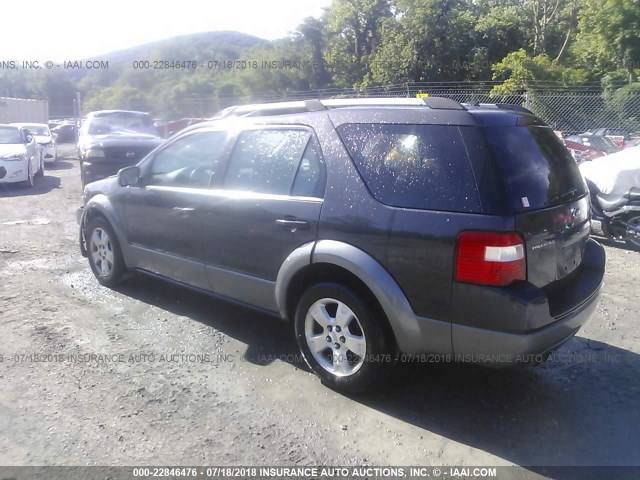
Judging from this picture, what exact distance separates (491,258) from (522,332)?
0.42 metres

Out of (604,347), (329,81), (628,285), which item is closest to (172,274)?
(604,347)

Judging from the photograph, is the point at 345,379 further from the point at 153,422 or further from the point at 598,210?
the point at 598,210

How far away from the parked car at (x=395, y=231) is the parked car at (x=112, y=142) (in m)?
7.54

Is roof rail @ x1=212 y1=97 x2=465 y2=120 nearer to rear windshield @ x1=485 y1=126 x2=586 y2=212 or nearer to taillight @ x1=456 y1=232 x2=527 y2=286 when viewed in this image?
rear windshield @ x1=485 y1=126 x2=586 y2=212

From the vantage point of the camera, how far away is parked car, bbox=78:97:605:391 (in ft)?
10.5

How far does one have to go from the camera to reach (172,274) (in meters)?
5.07

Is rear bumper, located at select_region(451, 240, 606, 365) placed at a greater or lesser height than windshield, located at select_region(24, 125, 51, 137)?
lesser

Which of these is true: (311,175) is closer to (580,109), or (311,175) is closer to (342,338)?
(342,338)

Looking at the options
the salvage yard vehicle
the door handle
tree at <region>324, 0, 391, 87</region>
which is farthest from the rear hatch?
tree at <region>324, 0, 391, 87</region>

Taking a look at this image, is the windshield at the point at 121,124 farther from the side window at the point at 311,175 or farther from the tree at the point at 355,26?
the tree at the point at 355,26

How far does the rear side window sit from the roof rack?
0.21 m

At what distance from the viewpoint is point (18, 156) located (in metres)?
13.3

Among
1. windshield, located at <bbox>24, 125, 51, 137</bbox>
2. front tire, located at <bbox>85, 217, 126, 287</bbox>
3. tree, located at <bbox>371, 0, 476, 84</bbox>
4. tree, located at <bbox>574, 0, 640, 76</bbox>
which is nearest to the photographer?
front tire, located at <bbox>85, 217, 126, 287</bbox>

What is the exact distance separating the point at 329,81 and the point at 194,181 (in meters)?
26.4
